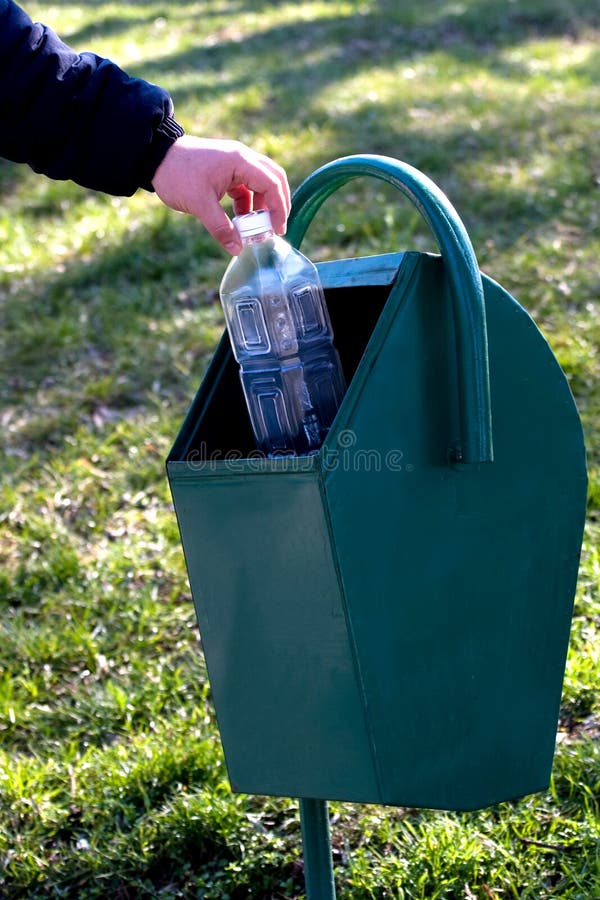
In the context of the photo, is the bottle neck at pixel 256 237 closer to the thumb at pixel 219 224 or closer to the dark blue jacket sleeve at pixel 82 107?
the thumb at pixel 219 224

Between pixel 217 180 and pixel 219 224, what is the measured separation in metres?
0.07

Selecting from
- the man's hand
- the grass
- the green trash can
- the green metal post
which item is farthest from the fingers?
the grass

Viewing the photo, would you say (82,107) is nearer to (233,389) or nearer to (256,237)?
(256,237)

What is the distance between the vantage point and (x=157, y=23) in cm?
1033

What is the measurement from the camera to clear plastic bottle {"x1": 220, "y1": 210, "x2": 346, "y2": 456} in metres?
1.68

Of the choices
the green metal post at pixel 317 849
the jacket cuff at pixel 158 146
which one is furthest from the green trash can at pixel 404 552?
the jacket cuff at pixel 158 146

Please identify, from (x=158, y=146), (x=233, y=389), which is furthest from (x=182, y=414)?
(x=158, y=146)

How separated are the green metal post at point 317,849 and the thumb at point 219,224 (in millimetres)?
955

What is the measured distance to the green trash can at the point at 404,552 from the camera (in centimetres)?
153

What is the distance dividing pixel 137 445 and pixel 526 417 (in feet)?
7.82

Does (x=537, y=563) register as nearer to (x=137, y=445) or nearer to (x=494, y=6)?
(x=137, y=445)

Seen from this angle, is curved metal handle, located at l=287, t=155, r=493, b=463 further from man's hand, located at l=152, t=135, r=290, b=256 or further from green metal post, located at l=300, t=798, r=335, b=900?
green metal post, located at l=300, t=798, r=335, b=900

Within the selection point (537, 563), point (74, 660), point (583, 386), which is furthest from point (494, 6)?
point (537, 563)

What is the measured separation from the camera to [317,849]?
185cm
